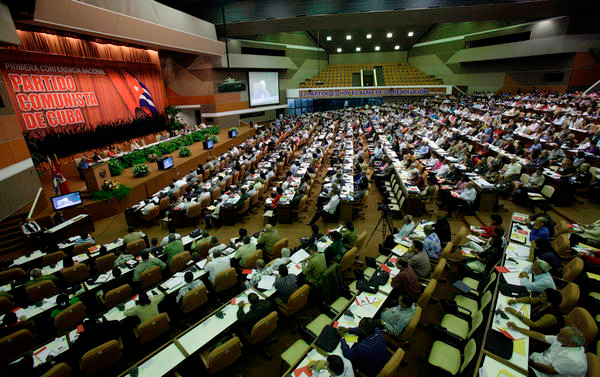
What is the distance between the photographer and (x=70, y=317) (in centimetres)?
474

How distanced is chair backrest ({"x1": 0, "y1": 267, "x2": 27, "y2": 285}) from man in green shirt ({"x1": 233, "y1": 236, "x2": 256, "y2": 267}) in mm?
4447

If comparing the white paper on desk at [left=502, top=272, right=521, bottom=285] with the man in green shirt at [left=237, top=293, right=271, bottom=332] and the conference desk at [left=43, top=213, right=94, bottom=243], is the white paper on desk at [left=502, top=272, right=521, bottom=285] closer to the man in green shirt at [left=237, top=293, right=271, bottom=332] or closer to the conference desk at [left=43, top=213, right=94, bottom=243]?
the man in green shirt at [left=237, top=293, right=271, bottom=332]

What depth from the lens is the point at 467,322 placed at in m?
4.43

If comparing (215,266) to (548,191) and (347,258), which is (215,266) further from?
(548,191)

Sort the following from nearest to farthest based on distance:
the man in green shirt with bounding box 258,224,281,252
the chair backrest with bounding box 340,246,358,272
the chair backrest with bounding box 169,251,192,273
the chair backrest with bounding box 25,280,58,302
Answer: the chair backrest with bounding box 25,280,58,302 → the chair backrest with bounding box 340,246,358,272 → the chair backrest with bounding box 169,251,192,273 → the man in green shirt with bounding box 258,224,281,252

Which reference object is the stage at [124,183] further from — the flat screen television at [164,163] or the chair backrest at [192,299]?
the chair backrest at [192,299]

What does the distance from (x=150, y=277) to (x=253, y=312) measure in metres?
2.58

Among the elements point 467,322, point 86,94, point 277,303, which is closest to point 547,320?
point 467,322

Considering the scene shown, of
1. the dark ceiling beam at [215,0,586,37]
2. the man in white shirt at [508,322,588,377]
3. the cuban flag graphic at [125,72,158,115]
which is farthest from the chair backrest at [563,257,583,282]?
the cuban flag graphic at [125,72,158,115]

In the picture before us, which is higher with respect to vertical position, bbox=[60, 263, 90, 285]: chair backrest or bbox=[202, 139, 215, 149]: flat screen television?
bbox=[202, 139, 215, 149]: flat screen television

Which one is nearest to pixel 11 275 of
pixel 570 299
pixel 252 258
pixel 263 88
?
pixel 252 258

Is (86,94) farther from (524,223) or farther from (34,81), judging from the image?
(524,223)

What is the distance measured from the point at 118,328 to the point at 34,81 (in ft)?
45.9

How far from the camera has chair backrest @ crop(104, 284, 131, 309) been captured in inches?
200
